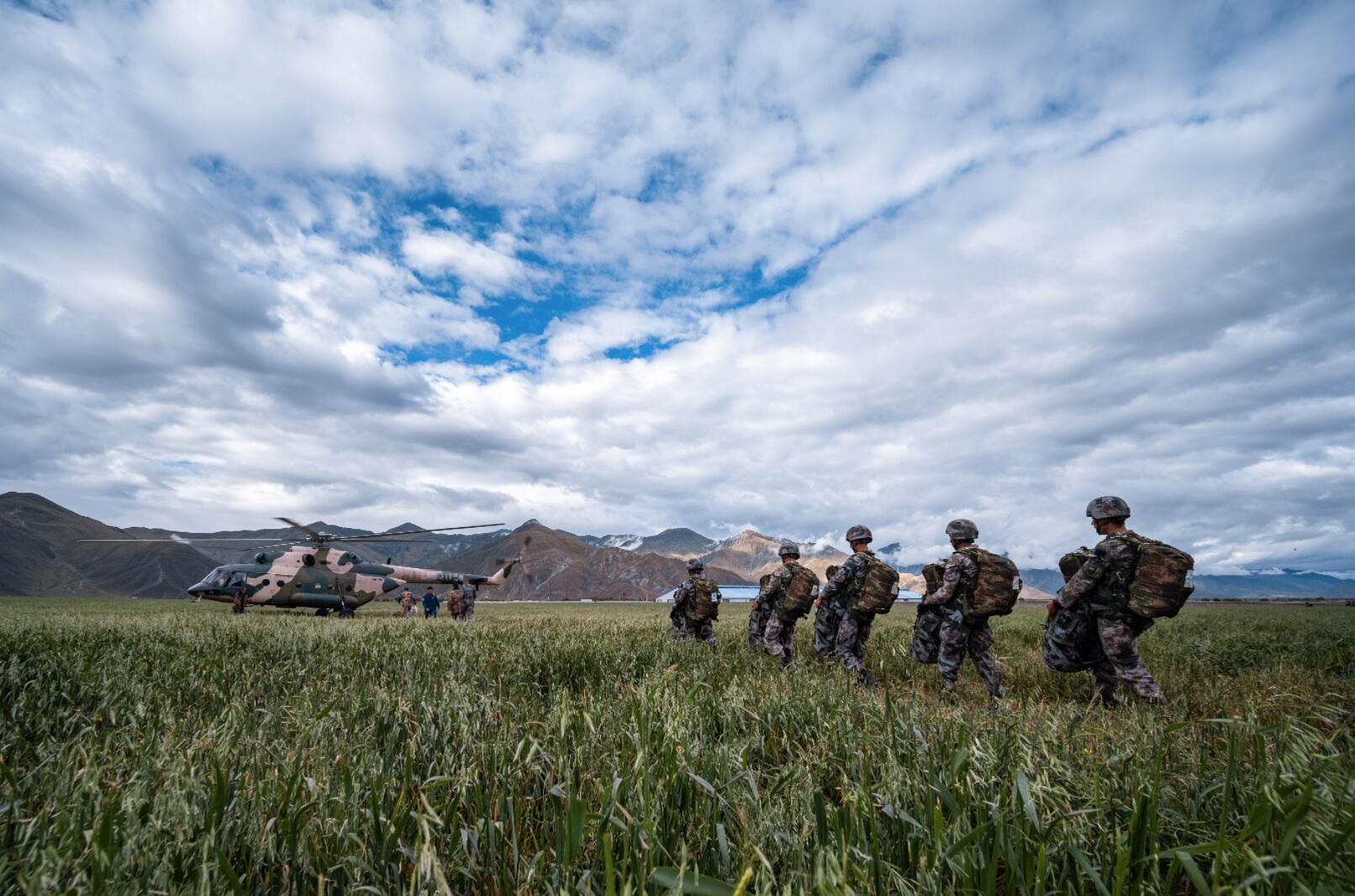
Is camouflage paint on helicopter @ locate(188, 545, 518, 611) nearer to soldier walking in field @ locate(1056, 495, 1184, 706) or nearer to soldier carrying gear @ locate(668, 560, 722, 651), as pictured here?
soldier carrying gear @ locate(668, 560, 722, 651)

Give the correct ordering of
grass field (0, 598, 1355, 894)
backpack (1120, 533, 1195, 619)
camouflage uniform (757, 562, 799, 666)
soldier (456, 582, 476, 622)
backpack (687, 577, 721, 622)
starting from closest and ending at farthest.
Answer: grass field (0, 598, 1355, 894) < backpack (1120, 533, 1195, 619) < camouflage uniform (757, 562, 799, 666) < backpack (687, 577, 721, 622) < soldier (456, 582, 476, 622)

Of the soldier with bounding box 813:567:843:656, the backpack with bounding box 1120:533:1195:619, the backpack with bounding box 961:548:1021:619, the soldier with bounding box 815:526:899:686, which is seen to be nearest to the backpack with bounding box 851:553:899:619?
the soldier with bounding box 815:526:899:686

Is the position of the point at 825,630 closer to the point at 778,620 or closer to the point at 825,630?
the point at 825,630

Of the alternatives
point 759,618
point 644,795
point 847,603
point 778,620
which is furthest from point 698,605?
point 644,795

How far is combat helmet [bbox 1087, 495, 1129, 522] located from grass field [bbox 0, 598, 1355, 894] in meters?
2.51

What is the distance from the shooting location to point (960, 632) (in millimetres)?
7477

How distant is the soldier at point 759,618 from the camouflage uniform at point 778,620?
0.05ft

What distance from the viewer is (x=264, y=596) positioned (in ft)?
80.9

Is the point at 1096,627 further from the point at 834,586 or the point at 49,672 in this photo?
the point at 49,672

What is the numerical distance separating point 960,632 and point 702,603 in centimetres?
520

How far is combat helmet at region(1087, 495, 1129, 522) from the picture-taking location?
7.02 m

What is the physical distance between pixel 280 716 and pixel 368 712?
79 cm

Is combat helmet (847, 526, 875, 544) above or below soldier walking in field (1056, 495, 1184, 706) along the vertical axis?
above

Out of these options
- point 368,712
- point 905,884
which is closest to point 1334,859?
point 905,884
